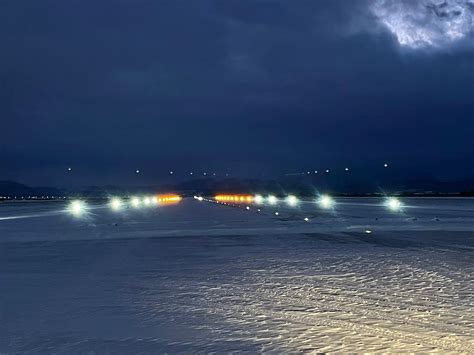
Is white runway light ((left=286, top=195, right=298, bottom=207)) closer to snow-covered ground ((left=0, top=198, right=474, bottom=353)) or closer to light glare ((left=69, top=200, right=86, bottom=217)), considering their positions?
light glare ((left=69, top=200, right=86, bottom=217))

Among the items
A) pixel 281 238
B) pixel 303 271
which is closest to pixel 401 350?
pixel 303 271

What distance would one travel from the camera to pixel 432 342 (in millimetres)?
7574

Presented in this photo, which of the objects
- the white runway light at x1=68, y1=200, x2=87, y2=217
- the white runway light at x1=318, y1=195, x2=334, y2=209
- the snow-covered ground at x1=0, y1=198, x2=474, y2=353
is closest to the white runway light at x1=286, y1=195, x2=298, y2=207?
the white runway light at x1=318, y1=195, x2=334, y2=209

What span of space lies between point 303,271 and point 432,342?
7017 millimetres

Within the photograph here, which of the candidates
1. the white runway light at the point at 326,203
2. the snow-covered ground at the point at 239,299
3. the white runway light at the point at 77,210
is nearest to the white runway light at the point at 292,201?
the white runway light at the point at 326,203

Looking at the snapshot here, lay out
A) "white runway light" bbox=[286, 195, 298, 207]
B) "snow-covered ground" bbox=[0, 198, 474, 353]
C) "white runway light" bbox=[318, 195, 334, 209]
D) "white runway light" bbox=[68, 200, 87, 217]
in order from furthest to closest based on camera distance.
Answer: "white runway light" bbox=[286, 195, 298, 207] < "white runway light" bbox=[318, 195, 334, 209] < "white runway light" bbox=[68, 200, 87, 217] < "snow-covered ground" bbox=[0, 198, 474, 353]

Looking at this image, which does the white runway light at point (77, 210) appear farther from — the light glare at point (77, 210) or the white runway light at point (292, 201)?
the white runway light at point (292, 201)

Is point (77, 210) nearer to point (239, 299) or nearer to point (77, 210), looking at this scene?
point (77, 210)

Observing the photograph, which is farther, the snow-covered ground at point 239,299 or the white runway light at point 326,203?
the white runway light at point 326,203

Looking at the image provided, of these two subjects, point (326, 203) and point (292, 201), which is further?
point (292, 201)

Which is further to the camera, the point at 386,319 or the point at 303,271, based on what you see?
the point at 303,271

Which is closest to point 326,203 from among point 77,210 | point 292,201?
point 292,201

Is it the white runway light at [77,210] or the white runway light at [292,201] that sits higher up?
the white runway light at [77,210]

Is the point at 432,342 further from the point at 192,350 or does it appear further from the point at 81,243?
the point at 81,243
